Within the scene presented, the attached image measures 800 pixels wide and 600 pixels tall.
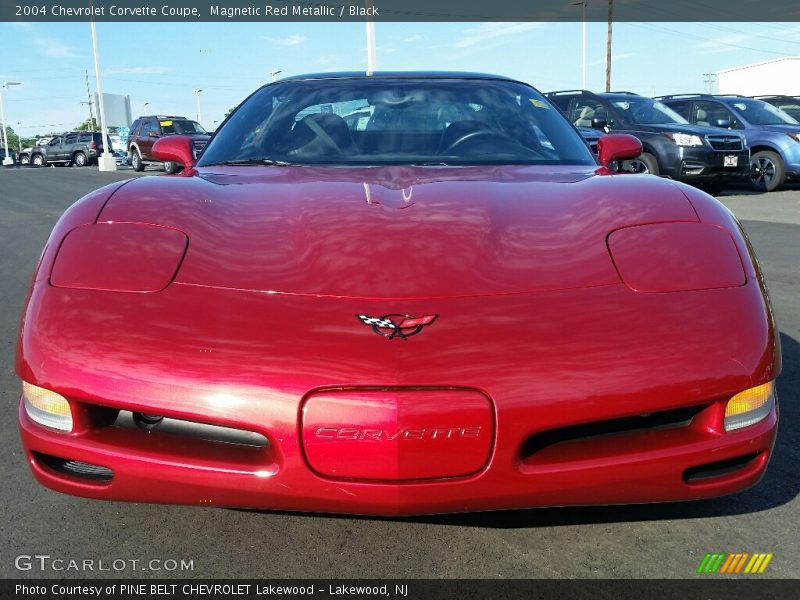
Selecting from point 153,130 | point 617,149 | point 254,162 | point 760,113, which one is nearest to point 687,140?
point 760,113

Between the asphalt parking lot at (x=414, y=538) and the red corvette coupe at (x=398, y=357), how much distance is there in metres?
0.27

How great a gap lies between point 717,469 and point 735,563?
298 millimetres

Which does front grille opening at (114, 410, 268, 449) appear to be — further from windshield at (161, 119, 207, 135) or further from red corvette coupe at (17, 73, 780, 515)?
windshield at (161, 119, 207, 135)

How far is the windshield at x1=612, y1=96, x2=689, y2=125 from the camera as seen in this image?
11828 millimetres

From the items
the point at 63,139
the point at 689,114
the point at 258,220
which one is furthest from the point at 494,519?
the point at 63,139

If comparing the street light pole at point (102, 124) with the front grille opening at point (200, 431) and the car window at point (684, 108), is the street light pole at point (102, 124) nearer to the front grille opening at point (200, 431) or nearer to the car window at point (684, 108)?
the car window at point (684, 108)

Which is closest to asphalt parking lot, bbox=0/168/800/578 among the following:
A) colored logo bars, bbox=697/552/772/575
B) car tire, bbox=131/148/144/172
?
colored logo bars, bbox=697/552/772/575

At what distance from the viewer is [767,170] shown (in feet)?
41.7

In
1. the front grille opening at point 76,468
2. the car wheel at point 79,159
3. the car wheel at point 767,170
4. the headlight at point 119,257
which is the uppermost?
the headlight at point 119,257

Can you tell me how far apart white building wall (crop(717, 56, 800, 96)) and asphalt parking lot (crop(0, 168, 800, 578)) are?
204 feet

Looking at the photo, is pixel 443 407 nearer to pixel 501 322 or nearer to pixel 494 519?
pixel 501 322

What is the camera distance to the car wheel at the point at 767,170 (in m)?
12.4

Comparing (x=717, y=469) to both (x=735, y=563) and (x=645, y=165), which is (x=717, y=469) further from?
(x=645, y=165)

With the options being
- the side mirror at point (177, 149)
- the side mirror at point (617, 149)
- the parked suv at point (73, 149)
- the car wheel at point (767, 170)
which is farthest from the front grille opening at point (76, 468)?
the parked suv at point (73, 149)
